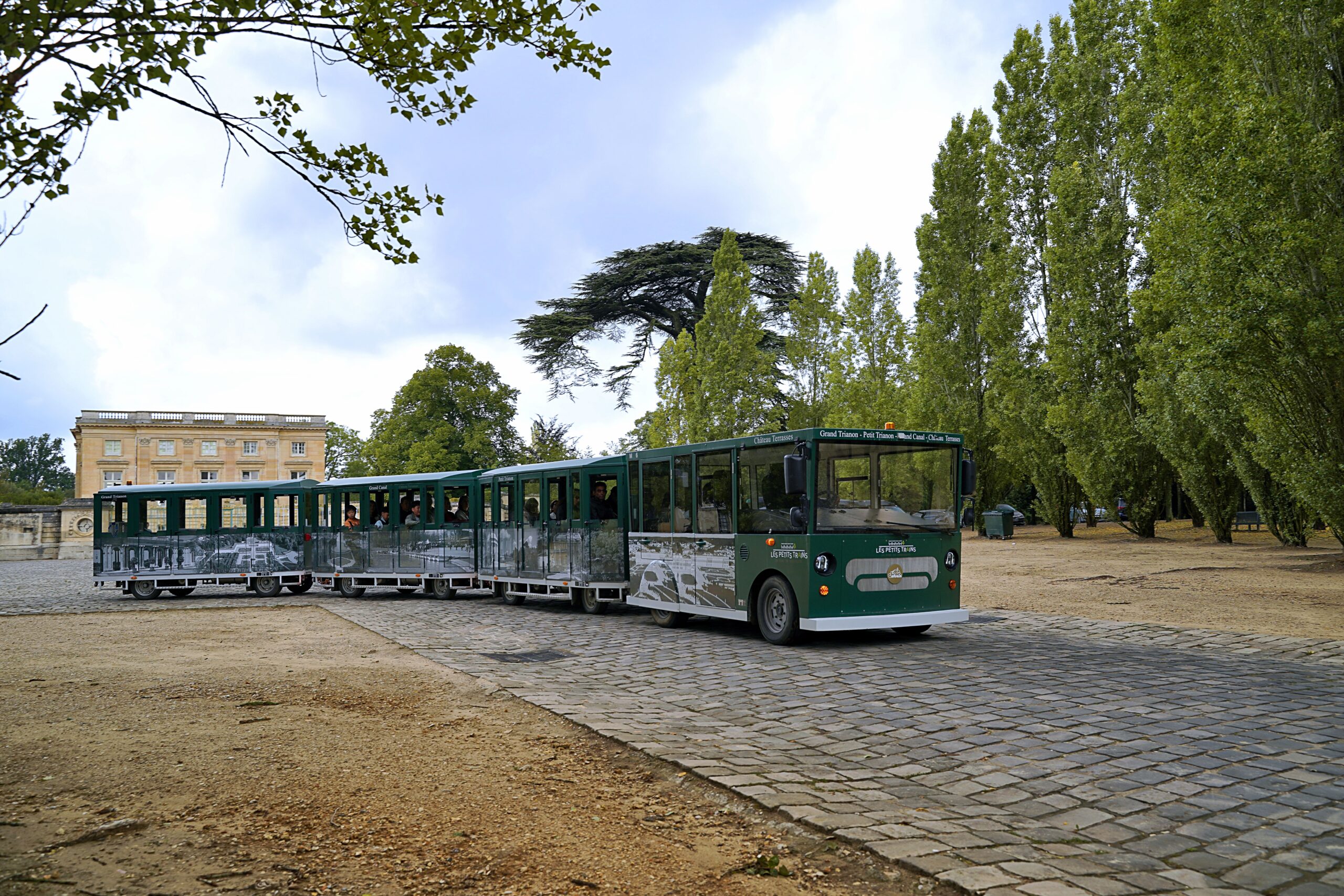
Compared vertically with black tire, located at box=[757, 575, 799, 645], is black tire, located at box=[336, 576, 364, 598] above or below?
below

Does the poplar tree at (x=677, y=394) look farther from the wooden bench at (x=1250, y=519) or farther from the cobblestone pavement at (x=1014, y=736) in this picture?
the cobblestone pavement at (x=1014, y=736)

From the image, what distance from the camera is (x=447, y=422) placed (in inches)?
2717

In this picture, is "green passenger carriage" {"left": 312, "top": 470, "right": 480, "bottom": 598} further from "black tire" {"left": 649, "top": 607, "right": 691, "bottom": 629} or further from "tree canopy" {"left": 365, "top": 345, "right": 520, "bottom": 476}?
"tree canopy" {"left": 365, "top": 345, "right": 520, "bottom": 476}

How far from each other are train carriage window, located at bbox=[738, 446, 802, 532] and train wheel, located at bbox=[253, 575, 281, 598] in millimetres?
16105

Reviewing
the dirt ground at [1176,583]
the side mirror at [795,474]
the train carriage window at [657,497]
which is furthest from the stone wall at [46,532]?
the side mirror at [795,474]

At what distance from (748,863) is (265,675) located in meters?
7.09

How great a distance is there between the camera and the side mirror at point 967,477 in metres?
13.1

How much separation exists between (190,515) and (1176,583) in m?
22.7

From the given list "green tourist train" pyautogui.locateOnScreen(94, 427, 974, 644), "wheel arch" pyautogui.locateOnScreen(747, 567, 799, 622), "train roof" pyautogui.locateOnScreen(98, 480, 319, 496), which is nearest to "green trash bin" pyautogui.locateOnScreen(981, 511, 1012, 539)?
"green tourist train" pyautogui.locateOnScreen(94, 427, 974, 644)

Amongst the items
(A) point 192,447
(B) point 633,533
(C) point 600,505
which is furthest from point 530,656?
(A) point 192,447

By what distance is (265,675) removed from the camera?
10.2 metres

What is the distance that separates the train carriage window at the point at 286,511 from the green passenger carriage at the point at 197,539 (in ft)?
0.06

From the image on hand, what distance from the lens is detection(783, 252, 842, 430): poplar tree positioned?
45938 mm

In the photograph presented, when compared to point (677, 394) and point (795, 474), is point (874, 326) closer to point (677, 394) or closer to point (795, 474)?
point (677, 394)
